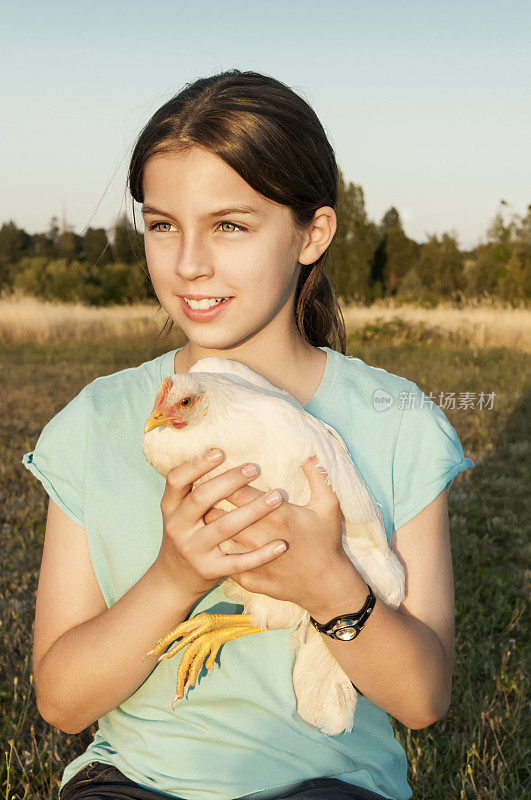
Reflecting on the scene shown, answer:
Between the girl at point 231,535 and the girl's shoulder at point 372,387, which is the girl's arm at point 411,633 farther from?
the girl's shoulder at point 372,387

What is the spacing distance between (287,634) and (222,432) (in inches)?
21.4

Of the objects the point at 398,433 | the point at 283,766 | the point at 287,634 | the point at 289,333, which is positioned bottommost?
the point at 283,766

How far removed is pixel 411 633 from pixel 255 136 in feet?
3.77

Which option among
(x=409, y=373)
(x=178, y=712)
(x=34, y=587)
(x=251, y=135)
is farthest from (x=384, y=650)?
(x=409, y=373)

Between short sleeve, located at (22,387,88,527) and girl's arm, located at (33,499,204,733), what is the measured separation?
1.7 inches

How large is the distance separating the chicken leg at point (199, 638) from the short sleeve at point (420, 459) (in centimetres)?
46

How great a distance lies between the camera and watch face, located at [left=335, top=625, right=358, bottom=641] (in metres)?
1.43

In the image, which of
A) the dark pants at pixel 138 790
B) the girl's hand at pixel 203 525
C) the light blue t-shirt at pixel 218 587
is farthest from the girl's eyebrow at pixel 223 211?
the dark pants at pixel 138 790

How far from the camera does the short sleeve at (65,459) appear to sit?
1.71m

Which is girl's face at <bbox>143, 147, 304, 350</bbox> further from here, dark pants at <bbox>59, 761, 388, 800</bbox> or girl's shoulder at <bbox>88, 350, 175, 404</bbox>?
dark pants at <bbox>59, 761, 388, 800</bbox>

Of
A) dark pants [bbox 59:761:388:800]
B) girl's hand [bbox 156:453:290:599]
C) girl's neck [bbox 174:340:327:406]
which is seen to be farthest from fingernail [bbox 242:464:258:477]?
dark pants [bbox 59:761:388:800]

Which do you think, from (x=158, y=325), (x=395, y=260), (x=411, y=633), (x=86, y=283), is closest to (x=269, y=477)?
(x=411, y=633)

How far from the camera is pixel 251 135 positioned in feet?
5.22

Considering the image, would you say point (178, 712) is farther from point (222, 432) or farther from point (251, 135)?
point (251, 135)
